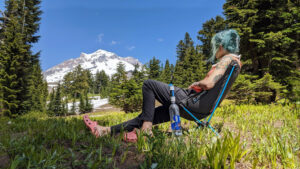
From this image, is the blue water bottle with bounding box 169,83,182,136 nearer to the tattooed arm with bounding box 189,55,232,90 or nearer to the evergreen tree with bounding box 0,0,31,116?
the tattooed arm with bounding box 189,55,232,90

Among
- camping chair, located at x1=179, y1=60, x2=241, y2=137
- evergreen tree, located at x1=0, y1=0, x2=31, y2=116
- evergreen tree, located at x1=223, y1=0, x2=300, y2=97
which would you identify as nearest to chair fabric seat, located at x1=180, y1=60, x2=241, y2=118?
camping chair, located at x1=179, y1=60, x2=241, y2=137

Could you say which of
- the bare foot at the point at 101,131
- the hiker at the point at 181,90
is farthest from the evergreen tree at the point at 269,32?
the bare foot at the point at 101,131

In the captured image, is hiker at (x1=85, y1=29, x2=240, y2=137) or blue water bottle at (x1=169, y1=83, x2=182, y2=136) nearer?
blue water bottle at (x1=169, y1=83, x2=182, y2=136)

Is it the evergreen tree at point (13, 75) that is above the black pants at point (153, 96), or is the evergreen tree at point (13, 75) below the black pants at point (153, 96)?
above

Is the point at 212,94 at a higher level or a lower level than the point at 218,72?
lower

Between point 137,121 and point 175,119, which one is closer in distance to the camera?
point 175,119

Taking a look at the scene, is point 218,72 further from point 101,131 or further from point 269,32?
point 269,32

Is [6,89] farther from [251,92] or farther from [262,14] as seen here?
[262,14]

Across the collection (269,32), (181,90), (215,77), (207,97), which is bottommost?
(207,97)

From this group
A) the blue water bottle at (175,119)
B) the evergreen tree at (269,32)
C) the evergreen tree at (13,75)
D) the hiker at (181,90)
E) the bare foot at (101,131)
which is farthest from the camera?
the evergreen tree at (13,75)

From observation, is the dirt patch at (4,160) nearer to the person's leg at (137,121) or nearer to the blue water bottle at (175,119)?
the person's leg at (137,121)

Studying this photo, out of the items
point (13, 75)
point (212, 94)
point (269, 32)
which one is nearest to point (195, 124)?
point (212, 94)

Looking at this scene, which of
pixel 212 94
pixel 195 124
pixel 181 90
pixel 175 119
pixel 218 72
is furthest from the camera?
pixel 195 124

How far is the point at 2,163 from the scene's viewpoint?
5.21ft
